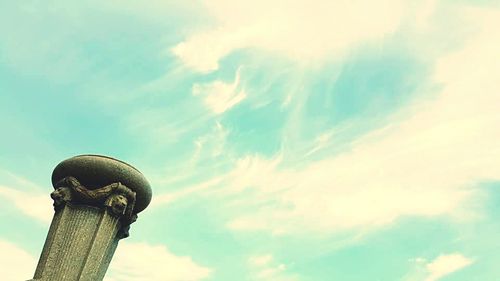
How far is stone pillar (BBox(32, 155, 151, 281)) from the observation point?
32.0 feet

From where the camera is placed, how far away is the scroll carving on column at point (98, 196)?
10.3m

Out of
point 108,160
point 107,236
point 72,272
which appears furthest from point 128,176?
point 72,272

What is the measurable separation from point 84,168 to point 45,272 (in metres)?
2.16

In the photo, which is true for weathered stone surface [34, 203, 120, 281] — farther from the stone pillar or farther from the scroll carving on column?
the scroll carving on column

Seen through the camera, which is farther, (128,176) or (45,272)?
(128,176)

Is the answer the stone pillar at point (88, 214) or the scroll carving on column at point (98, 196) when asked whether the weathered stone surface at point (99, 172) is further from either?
the scroll carving on column at point (98, 196)

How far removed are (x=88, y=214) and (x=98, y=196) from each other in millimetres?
433

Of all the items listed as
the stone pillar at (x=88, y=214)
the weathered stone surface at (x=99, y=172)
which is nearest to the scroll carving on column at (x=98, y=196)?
the stone pillar at (x=88, y=214)

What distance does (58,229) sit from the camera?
10.1m

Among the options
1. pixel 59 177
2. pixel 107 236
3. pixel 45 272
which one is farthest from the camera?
pixel 59 177

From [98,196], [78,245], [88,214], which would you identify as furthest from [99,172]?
[78,245]

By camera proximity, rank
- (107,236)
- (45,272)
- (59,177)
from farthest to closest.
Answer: (59,177), (107,236), (45,272)

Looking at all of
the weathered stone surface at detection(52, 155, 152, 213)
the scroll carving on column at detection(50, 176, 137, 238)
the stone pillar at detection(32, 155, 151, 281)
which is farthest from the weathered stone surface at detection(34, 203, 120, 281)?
the weathered stone surface at detection(52, 155, 152, 213)

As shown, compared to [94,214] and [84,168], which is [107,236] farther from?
[84,168]
